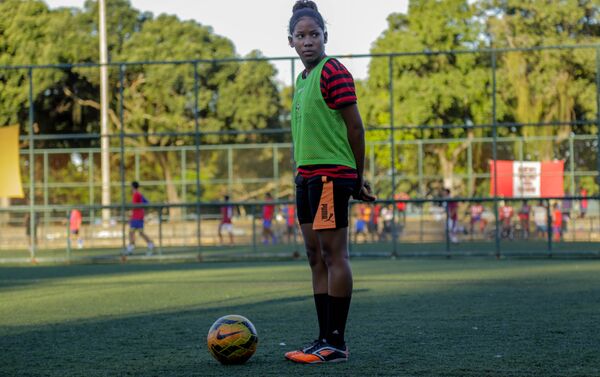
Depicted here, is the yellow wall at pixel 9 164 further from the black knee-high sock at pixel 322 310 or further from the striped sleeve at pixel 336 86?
the striped sleeve at pixel 336 86

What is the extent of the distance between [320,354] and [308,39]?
1.67 meters

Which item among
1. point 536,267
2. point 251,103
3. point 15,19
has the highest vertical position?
point 15,19

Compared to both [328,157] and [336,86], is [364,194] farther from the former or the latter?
[336,86]

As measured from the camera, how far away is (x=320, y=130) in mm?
5320

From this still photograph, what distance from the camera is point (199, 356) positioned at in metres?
5.77

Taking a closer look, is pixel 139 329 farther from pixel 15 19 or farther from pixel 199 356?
pixel 15 19

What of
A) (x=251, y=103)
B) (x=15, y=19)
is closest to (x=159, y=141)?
(x=251, y=103)

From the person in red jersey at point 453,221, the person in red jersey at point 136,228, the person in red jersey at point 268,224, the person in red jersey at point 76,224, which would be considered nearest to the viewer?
the person in red jersey at point 453,221

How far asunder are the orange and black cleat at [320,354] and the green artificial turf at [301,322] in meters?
0.07

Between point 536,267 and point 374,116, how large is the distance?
88.7 feet

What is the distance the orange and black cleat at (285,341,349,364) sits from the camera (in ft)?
17.4

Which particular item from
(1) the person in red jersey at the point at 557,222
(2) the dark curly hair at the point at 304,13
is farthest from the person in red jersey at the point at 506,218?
(2) the dark curly hair at the point at 304,13

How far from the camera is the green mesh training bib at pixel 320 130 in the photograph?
17.4ft

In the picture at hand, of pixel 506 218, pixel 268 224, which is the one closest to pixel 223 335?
pixel 506 218
